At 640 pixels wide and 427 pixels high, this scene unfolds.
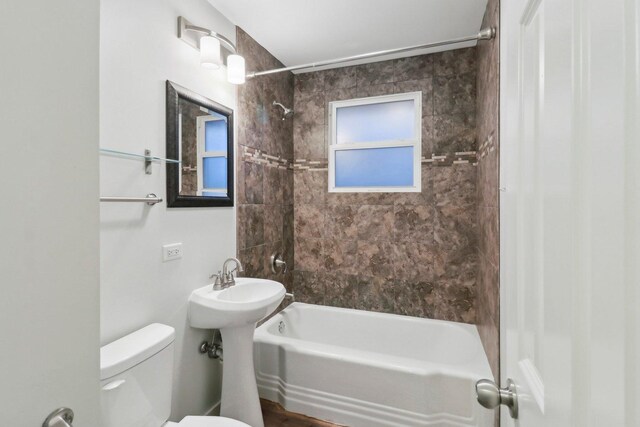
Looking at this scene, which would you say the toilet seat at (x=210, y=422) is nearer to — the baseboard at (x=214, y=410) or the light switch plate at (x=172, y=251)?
the baseboard at (x=214, y=410)

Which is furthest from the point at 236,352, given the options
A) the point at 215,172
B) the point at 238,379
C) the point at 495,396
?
the point at 495,396

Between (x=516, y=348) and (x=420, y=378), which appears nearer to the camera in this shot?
(x=516, y=348)

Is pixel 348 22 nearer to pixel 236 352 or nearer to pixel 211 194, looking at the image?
pixel 211 194

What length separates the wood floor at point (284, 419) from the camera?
1.95 meters

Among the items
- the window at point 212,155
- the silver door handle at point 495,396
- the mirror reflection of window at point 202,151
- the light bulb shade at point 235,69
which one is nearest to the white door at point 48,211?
the silver door handle at point 495,396

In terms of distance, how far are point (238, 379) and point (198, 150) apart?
1399 millimetres

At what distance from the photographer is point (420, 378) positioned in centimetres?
Result: 174

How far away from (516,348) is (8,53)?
109 centimetres

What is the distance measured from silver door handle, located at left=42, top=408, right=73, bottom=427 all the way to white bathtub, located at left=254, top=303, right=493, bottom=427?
5.23ft

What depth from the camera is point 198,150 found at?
73.8 inches

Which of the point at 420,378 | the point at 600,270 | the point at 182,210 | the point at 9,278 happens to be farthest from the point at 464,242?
the point at 9,278

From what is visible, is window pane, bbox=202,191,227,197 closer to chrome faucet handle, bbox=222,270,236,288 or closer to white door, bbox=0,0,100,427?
chrome faucet handle, bbox=222,270,236,288

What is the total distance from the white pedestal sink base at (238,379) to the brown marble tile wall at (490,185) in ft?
4.48

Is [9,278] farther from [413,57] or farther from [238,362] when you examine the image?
[413,57]
